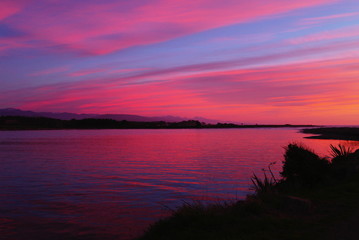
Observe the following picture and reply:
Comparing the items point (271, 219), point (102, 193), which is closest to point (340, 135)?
point (102, 193)

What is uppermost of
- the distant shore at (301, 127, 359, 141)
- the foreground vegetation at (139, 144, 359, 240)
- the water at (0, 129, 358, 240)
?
the distant shore at (301, 127, 359, 141)

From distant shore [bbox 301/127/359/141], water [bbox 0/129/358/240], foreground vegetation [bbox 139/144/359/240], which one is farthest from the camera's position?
distant shore [bbox 301/127/359/141]

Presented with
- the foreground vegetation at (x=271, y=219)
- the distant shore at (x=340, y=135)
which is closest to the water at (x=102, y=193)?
the foreground vegetation at (x=271, y=219)

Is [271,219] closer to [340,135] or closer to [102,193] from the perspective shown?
[102,193]

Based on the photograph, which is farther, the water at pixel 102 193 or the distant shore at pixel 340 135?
the distant shore at pixel 340 135

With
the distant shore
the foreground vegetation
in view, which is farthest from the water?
the distant shore

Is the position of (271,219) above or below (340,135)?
below

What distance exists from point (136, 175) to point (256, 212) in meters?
14.7

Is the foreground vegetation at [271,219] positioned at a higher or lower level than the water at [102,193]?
higher

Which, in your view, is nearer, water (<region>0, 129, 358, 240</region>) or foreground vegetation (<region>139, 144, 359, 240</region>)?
foreground vegetation (<region>139, 144, 359, 240</region>)

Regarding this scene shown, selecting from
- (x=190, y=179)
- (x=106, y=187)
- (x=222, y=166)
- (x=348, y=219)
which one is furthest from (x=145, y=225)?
(x=222, y=166)

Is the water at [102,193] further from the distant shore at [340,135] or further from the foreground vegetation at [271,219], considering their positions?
the distant shore at [340,135]

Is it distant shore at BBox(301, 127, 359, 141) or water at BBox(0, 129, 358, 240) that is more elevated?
distant shore at BBox(301, 127, 359, 141)

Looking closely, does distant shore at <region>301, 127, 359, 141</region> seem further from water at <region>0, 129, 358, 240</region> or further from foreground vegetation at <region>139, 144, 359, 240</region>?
foreground vegetation at <region>139, 144, 359, 240</region>
